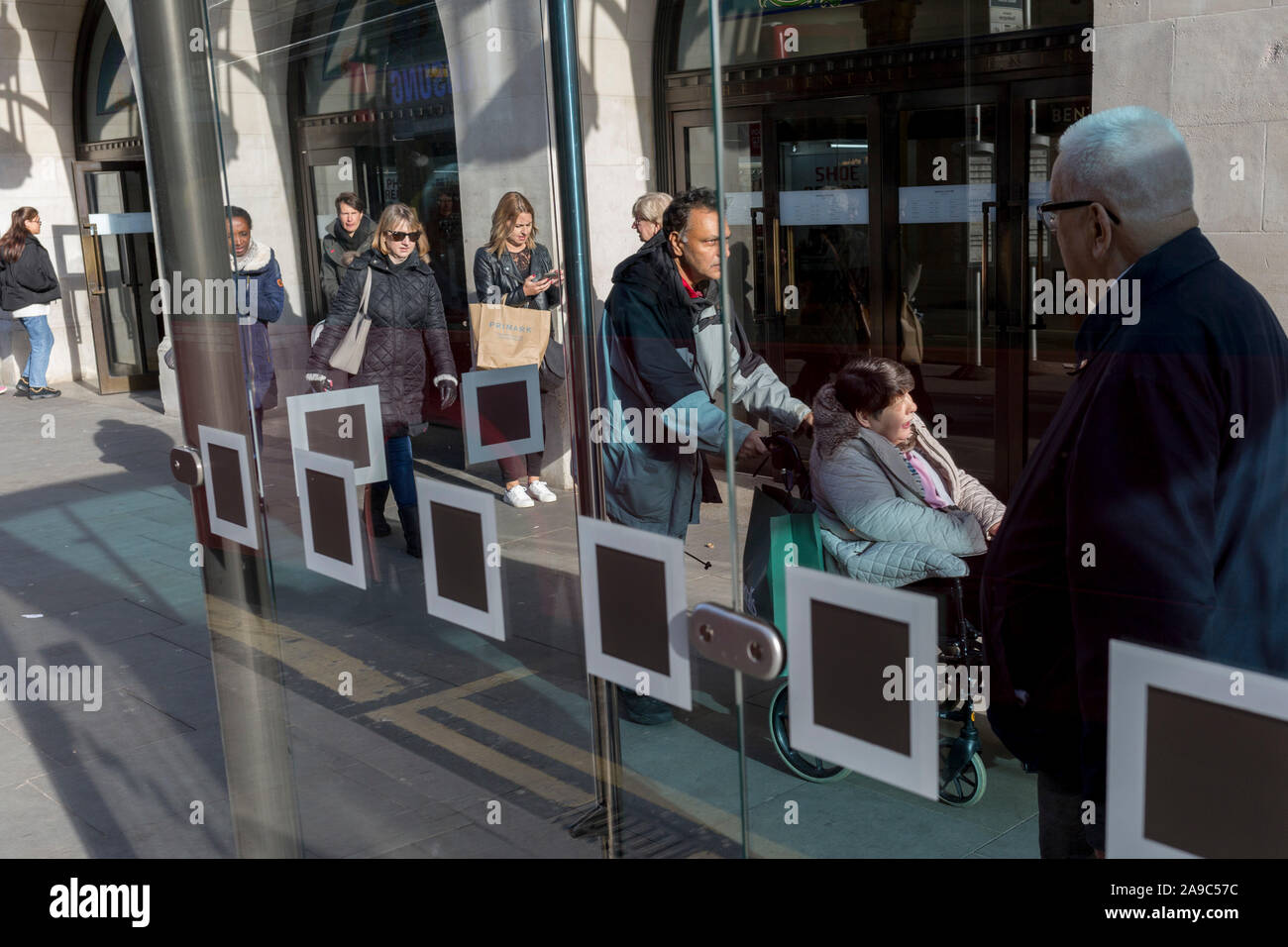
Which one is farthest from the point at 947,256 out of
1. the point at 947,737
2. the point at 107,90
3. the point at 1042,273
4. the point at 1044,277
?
the point at 107,90

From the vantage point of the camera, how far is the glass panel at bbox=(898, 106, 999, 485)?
10.0 ft

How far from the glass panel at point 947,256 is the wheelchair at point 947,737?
2.38 feet

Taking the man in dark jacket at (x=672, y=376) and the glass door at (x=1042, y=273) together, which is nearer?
the man in dark jacket at (x=672, y=376)

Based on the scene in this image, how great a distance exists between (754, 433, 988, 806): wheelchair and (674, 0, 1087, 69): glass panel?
109cm

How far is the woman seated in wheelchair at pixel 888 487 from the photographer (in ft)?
6.77

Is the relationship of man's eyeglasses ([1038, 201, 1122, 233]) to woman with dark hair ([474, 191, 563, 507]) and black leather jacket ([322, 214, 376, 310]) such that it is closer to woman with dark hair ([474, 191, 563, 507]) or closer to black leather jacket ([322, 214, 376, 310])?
woman with dark hair ([474, 191, 563, 507])

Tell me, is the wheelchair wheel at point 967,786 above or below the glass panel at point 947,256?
below

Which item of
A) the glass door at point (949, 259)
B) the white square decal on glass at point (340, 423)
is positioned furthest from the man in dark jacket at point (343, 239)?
the glass door at point (949, 259)

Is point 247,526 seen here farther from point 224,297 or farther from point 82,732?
point 82,732

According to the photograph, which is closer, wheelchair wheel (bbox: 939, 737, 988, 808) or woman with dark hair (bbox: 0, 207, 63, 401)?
wheelchair wheel (bbox: 939, 737, 988, 808)

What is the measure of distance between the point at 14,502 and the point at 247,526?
5.96 meters

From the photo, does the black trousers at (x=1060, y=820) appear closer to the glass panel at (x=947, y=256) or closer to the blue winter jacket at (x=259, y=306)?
the glass panel at (x=947, y=256)

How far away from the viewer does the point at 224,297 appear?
8.51ft

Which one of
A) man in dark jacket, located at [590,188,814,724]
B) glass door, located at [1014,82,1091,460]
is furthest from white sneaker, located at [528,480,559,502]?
glass door, located at [1014,82,1091,460]
